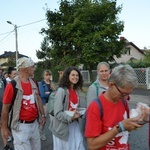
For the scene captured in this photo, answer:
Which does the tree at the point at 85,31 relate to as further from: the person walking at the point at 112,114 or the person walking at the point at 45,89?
the person walking at the point at 112,114

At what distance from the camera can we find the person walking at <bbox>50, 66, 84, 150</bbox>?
3.65 meters

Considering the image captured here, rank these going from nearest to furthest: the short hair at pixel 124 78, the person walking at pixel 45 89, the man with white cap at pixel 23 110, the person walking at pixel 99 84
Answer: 1. the short hair at pixel 124 78
2. the man with white cap at pixel 23 110
3. the person walking at pixel 99 84
4. the person walking at pixel 45 89

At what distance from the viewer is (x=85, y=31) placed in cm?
2083


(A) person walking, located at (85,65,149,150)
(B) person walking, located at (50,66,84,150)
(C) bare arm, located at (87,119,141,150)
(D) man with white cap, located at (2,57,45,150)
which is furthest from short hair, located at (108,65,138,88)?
(D) man with white cap, located at (2,57,45,150)

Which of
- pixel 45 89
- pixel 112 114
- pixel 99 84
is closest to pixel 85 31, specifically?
pixel 45 89

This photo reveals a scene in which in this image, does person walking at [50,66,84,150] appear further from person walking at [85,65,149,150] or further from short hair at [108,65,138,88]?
short hair at [108,65,138,88]

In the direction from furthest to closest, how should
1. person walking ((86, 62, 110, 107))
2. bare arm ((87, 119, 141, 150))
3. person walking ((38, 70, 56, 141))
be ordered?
1. person walking ((38, 70, 56, 141))
2. person walking ((86, 62, 110, 107))
3. bare arm ((87, 119, 141, 150))

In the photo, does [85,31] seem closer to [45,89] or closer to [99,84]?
[45,89]

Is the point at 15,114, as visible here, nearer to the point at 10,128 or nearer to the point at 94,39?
the point at 10,128

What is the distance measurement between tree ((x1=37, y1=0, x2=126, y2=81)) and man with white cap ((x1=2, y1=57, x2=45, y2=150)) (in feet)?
55.1

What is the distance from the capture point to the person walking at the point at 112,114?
6.13 feet

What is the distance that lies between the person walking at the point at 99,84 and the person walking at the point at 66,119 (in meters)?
0.25

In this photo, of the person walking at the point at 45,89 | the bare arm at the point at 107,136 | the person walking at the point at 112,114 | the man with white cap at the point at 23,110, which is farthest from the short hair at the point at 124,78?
the person walking at the point at 45,89

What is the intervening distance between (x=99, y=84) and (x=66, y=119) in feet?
2.93
